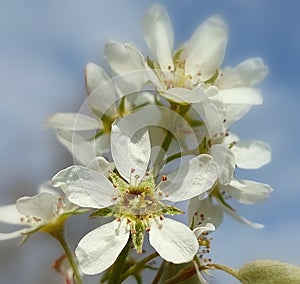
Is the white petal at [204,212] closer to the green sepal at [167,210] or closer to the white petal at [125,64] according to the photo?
the green sepal at [167,210]

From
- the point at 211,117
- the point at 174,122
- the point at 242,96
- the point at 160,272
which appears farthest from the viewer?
the point at 242,96

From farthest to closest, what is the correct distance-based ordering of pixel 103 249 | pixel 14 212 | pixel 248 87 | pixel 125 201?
pixel 248 87
pixel 14 212
pixel 125 201
pixel 103 249

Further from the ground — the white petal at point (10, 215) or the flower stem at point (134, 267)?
the white petal at point (10, 215)

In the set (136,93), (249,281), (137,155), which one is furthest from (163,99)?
(249,281)

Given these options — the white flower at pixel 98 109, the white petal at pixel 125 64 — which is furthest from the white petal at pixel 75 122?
the white petal at pixel 125 64

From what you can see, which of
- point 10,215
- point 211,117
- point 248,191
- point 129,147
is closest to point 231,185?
point 248,191

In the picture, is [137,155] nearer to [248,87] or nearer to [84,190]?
[84,190]

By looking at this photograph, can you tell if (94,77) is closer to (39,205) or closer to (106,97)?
(106,97)
